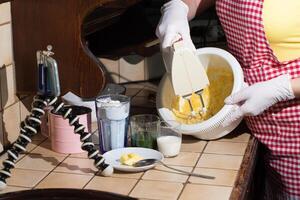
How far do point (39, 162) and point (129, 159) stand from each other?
0.19 meters

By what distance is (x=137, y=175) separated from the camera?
43.9 inches

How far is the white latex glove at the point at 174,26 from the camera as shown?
49.8 inches

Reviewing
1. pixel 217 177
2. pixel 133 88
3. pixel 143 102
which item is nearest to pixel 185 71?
pixel 217 177

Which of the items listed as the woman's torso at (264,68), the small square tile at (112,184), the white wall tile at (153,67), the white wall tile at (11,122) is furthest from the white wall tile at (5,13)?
the white wall tile at (153,67)

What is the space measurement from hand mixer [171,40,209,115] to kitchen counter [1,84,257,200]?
0.47 ft

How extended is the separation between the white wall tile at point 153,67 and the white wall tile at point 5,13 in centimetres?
64

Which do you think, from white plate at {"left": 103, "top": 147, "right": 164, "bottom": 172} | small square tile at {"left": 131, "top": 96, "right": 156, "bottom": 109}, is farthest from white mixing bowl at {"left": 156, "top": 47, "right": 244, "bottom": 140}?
small square tile at {"left": 131, "top": 96, "right": 156, "bottom": 109}

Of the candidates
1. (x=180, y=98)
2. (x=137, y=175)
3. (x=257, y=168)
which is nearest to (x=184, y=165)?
(x=137, y=175)

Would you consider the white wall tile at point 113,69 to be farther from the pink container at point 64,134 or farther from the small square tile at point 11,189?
the small square tile at point 11,189

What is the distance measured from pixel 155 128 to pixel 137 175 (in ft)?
0.57

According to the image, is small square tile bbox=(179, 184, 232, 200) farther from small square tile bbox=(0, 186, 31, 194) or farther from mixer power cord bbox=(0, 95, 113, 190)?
small square tile bbox=(0, 186, 31, 194)

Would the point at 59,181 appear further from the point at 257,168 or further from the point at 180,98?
the point at 257,168

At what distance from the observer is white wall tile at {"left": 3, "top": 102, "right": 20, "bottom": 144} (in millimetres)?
1244

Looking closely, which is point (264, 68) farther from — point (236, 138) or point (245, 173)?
point (245, 173)
